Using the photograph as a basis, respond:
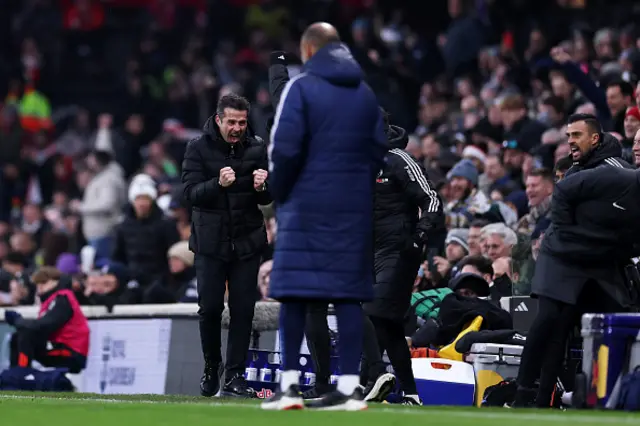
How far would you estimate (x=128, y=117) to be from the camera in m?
29.3

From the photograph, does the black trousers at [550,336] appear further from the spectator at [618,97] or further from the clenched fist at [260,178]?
the spectator at [618,97]

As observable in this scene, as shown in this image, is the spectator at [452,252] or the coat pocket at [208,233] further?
the spectator at [452,252]

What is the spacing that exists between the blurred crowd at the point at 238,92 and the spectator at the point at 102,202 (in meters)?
0.02

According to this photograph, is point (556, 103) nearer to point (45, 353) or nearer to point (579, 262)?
point (45, 353)

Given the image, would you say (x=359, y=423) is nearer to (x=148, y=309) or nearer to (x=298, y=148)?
(x=298, y=148)

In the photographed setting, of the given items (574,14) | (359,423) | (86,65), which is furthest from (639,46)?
(86,65)

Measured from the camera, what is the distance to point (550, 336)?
11.5 metres

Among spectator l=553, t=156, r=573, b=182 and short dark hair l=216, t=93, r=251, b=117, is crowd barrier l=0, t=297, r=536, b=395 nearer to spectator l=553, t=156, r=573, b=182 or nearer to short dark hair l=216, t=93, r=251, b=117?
short dark hair l=216, t=93, r=251, b=117

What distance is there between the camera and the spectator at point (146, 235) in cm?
1984

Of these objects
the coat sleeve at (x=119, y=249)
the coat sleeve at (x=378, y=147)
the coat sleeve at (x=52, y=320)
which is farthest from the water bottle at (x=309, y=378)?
the coat sleeve at (x=119, y=249)

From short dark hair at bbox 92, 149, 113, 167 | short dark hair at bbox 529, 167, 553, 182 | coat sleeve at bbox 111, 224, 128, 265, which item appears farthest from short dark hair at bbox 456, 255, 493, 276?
short dark hair at bbox 92, 149, 113, 167

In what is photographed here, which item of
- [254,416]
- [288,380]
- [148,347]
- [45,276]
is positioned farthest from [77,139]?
[254,416]

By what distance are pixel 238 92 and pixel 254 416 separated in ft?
58.6

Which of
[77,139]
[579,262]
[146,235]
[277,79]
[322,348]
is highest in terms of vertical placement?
[77,139]
